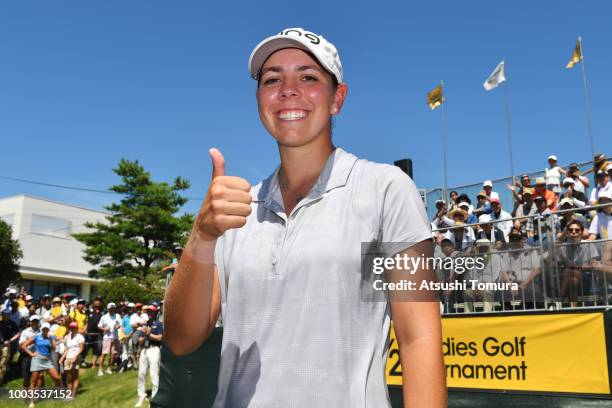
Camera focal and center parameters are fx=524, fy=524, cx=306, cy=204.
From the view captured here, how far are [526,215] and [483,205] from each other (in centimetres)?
188

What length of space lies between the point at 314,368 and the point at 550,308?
767cm

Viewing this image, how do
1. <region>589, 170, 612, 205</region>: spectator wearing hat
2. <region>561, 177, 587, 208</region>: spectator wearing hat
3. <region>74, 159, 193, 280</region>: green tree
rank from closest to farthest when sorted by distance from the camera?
1. <region>589, 170, 612, 205</region>: spectator wearing hat
2. <region>561, 177, 587, 208</region>: spectator wearing hat
3. <region>74, 159, 193, 280</region>: green tree

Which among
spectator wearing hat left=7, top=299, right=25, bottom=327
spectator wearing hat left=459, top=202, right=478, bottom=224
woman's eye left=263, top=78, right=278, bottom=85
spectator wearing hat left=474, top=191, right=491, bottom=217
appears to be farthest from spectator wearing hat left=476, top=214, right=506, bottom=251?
spectator wearing hat left=7, top=299, right=25, bottom=327

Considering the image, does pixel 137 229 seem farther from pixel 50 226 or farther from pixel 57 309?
pixel 57 309

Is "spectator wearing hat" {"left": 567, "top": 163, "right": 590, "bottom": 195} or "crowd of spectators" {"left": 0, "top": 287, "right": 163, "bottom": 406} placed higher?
"spectator wearing hat" {"left": 567, "top": 163, "right": 590, "bottom": 195}

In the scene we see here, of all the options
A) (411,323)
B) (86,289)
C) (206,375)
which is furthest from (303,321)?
(86,289)

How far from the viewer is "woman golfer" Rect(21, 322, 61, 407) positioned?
15484 millimetres

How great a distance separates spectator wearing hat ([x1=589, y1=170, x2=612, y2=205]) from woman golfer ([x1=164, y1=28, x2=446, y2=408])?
396 inches

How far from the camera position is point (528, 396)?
25.1 feet

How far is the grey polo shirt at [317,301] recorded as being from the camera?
1.52m

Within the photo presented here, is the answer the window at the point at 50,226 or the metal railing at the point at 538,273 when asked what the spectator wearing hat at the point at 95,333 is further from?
the window at the point at 50,226

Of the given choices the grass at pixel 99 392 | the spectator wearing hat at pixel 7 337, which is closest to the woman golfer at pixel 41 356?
the grass at pixel 99 392

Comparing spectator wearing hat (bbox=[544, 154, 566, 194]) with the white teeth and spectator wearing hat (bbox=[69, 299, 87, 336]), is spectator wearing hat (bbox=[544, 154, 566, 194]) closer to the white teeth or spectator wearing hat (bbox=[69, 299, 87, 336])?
the white teeth

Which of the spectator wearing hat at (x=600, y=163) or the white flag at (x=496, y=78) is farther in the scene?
the white flag at (x=496, y=78)
